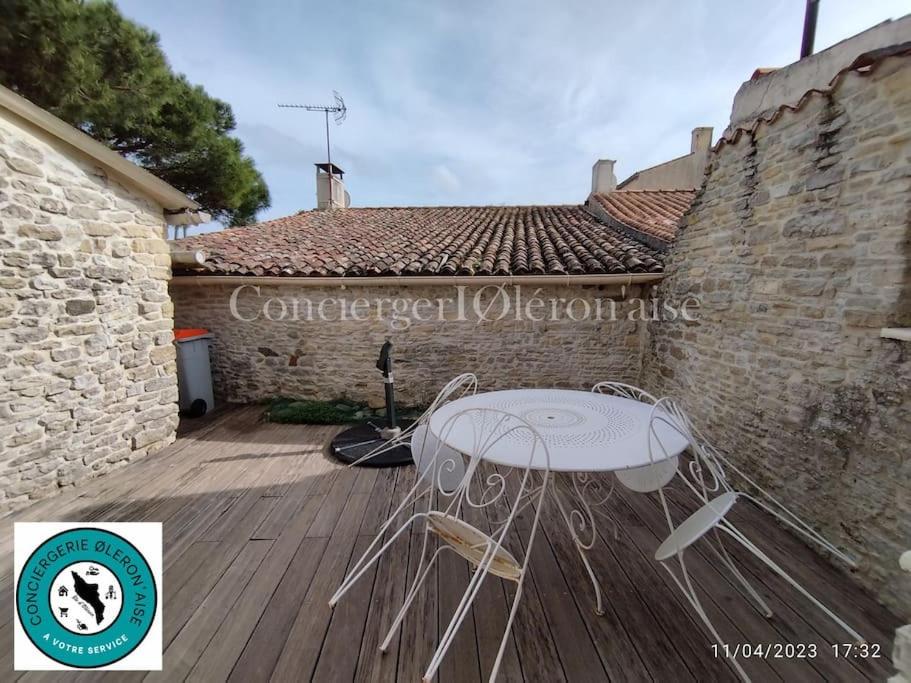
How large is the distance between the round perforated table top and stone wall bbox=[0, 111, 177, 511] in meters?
3.77

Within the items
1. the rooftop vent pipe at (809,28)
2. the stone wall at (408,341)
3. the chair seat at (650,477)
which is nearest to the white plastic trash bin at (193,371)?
the stone wall at (408,341)

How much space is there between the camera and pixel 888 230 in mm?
2434

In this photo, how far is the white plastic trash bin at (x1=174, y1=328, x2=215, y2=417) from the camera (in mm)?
5393

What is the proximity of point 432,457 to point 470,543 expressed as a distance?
0.87 m

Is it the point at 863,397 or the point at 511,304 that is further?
the point at 511,304

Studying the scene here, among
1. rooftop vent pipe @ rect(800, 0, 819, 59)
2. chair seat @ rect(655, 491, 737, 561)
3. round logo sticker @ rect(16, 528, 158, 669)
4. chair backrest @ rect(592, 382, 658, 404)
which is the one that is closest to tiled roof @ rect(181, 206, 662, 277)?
chair backrest @ rect(592, 382, 658, 404)

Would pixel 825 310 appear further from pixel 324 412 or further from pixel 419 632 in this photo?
pixel 324 412

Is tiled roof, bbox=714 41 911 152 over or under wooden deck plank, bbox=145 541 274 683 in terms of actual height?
over

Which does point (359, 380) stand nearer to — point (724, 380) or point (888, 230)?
point (724, 380)

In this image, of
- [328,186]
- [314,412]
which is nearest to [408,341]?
[314,412]

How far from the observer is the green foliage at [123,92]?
5949 mm

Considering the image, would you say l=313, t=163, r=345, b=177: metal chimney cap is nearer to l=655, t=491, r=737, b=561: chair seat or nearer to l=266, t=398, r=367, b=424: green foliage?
l=266, t=398, r=367, b=424: green foliage

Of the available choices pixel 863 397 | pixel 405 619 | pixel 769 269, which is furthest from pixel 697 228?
pixel 405 619

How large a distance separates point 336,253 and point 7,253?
365cm
